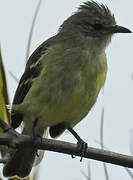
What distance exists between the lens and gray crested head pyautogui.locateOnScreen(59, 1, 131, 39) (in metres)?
4.04

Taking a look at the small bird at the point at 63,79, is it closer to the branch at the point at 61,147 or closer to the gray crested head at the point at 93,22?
the gray crested head at the point at 93,22

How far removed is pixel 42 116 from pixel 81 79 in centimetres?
47

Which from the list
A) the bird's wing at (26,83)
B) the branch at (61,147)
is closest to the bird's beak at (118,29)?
the bird's wing at (26,83)

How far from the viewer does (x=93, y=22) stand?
164 inches

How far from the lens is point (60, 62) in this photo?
3660 millimetres

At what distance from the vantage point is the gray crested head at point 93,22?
404cm

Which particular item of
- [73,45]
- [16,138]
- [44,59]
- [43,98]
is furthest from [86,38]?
[16,138]

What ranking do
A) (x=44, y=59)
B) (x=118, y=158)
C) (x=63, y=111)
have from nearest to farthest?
(x=118, y=158)
(x=63, y=111)
(x=44, y=59)

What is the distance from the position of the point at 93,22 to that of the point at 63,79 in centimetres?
91

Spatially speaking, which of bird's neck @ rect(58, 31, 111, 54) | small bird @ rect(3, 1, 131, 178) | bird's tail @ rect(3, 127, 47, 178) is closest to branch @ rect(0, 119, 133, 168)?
small bird @ rect(3, 1, 131, 178)

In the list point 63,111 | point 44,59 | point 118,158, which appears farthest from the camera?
point 44,59

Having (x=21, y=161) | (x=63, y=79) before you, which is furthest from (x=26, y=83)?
(x=21, y=161)

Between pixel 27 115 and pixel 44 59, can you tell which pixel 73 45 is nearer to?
pixel 44 59

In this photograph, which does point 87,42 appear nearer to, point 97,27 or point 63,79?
point 97,27
